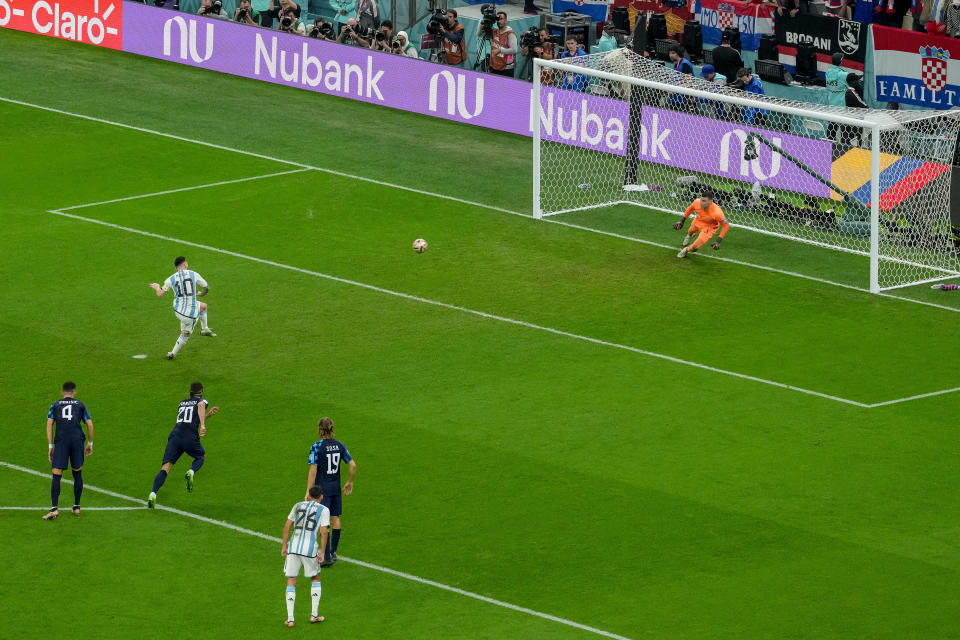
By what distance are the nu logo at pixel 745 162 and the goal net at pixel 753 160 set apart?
0.06 ft

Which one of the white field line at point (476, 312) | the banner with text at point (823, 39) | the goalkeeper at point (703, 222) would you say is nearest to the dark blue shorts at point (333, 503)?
the white field line at point (476, 312)

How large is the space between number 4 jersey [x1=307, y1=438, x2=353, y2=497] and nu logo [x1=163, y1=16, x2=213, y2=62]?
2663cm

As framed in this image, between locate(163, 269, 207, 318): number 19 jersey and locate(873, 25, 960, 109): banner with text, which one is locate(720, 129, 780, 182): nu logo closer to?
locate(873, 25, 960, 109): banner with text

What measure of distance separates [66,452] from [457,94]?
21085 mm

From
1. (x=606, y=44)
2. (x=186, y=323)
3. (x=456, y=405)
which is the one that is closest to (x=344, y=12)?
(x=606, y=44)

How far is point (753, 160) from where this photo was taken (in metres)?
34.9

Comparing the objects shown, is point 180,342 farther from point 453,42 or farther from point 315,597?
point 453,42

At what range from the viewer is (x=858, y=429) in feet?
81.1

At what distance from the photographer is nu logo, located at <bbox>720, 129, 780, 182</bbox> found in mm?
34719

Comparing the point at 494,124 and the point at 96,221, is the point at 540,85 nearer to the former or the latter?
the point at 494,124

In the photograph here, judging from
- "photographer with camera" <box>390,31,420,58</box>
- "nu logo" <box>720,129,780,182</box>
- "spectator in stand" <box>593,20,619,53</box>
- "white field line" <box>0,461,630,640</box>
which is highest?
"spectator in stand" <box>593,20,619,53</box>

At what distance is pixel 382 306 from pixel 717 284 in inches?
229

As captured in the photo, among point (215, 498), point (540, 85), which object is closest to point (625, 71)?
point (540, 85)

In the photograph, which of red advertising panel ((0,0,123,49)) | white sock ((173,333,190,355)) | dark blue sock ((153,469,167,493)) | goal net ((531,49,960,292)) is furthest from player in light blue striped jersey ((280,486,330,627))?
red advertising panel ((0,0,123,49))
